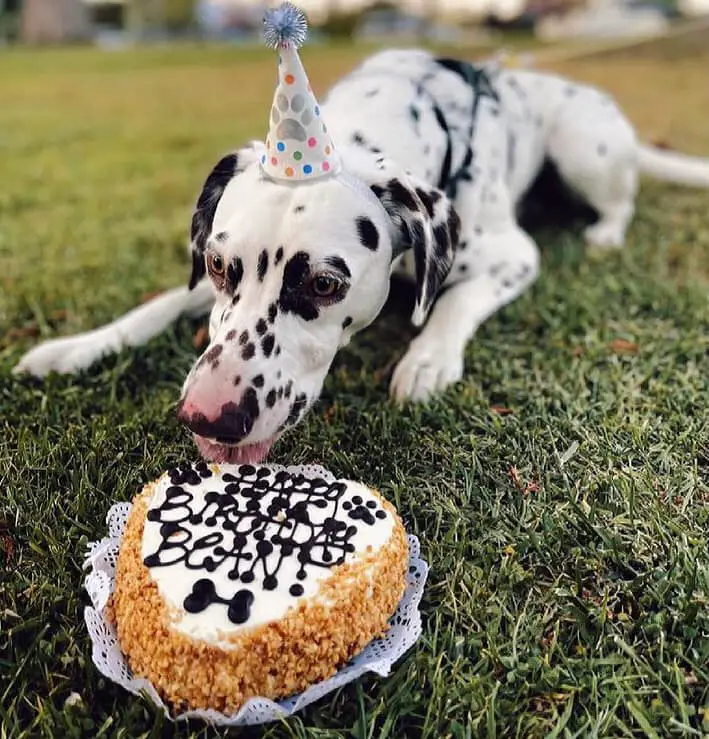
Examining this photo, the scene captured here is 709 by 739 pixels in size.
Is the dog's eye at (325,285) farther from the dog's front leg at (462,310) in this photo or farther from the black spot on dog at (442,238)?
the dog's front leg at (462,310)

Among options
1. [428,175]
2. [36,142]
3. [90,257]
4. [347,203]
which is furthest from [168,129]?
[347,203]

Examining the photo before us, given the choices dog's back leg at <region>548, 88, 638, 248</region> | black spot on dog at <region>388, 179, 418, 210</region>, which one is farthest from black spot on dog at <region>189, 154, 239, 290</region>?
dog's back leg at <region>548, 88, 638, 248</region>

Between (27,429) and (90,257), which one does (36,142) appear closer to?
(90,257)

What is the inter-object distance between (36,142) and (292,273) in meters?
4.82

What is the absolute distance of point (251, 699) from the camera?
1271mm

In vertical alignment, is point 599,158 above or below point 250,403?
below

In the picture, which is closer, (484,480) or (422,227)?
(484,480)

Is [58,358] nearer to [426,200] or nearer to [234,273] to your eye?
[234,273]

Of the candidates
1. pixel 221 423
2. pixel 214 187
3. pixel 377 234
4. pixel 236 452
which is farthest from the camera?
pixel 214 187

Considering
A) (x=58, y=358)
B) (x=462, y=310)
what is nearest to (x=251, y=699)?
(x=58, y=358)

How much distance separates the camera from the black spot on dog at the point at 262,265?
1789 millimetres

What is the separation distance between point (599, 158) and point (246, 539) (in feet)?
8.86

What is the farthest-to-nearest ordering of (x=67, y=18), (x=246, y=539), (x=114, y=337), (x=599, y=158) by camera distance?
1. (x=67, y=18)
2. (x=599, y=158)
3. (x=114, y=337)
4. (x=246, y=539)

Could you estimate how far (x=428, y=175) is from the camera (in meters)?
2.43
